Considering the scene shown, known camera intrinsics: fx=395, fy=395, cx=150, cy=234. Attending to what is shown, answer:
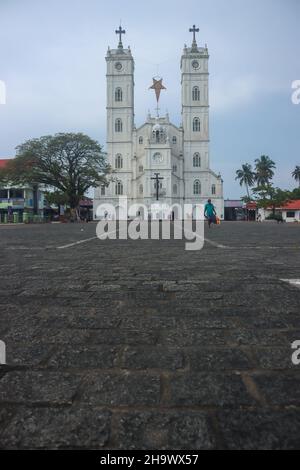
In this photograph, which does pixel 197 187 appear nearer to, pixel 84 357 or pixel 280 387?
pixel 84 357

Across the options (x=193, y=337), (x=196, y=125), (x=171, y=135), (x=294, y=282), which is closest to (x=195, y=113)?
(x=196, y=125)

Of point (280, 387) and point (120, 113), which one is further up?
point (120, 113)

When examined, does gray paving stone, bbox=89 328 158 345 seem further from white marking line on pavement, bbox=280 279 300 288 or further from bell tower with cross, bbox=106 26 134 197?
bell tower with cross, bbox=106 26 134 197

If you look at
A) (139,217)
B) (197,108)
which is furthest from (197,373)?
(197,108)

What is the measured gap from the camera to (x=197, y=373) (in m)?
1.76

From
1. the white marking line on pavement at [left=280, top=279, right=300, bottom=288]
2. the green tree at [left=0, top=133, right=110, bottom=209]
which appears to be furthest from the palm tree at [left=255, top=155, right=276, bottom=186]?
the white marking line on pavement at [left=280, top=279, right=300, bottom=288]

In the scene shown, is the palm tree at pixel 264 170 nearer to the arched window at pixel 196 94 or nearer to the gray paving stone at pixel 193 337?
the arched window at pixel 196 94

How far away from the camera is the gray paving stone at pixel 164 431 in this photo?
1.22m

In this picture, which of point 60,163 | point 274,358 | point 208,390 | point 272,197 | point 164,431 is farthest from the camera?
point 272,197

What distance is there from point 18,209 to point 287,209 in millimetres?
43153

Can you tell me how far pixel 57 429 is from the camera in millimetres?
1303

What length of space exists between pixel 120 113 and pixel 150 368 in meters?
72.7

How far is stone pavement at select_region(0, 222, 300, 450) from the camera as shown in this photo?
1.28 meters

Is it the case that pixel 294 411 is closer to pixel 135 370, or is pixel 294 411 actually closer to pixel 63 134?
pixel 135 370
